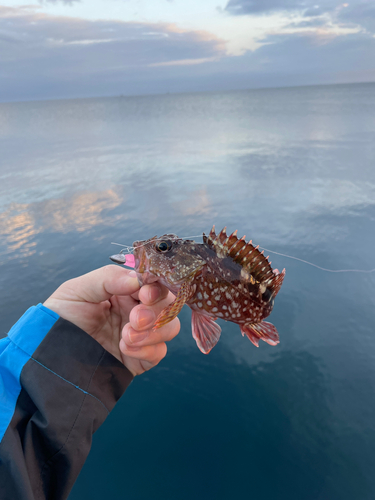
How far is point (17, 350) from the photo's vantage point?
9.82 ft

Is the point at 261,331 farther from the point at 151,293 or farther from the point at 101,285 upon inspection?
the point at 101,285

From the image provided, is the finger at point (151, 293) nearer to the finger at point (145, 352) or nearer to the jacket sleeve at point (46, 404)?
the finger at point (145, 352)

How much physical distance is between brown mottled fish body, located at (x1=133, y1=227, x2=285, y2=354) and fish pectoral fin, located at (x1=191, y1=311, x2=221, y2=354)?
0.23 metres

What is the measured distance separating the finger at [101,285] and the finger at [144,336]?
0.40m

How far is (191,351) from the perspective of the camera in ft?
24.8

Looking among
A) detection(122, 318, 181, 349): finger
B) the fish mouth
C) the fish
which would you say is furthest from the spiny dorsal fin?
detection(122, 318, 181, 349): finger

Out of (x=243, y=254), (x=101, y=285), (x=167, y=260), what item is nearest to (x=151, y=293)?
(x=167, y=260)

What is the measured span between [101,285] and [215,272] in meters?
1.27

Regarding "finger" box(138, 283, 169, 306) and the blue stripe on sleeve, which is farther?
"finger" box(138, 283, 169, 306)

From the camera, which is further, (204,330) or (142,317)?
(204,330)

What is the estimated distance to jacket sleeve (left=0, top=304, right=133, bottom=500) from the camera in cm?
264

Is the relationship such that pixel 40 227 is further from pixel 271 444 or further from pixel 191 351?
pixel 271 444

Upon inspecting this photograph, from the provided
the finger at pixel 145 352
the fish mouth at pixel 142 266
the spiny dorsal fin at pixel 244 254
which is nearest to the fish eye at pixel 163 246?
the fish mouth at pixel 142 266

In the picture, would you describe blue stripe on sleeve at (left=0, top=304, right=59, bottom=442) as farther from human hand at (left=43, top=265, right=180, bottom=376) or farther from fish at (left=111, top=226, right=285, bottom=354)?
fish at (left=111, top=226, right=285, bottom=354)
